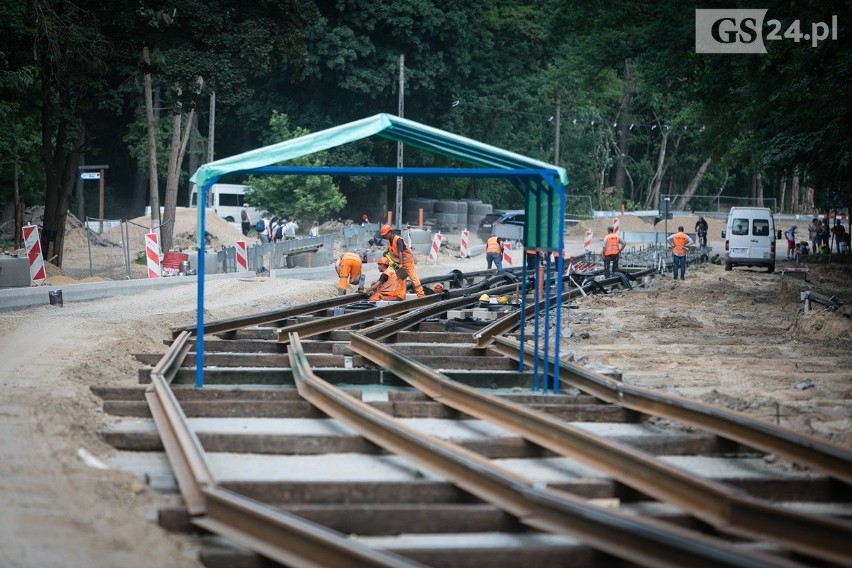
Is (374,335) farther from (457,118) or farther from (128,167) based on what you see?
(128,167)

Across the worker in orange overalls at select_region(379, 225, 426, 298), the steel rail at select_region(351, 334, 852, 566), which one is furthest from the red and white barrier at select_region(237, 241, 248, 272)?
the steel rail at select_region(351, 334, 852, 566)

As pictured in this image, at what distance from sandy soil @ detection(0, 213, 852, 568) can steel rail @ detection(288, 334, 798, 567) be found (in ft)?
6.01

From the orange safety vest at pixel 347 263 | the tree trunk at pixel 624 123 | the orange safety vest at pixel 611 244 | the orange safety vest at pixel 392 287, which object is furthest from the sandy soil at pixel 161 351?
the tree trunk at pixel 624 123

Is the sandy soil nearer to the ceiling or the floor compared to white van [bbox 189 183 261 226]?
nearer to the floor

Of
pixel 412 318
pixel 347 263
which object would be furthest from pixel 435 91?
pixel 412 318

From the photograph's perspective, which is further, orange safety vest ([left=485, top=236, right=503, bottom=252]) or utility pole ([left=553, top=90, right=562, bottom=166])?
utility pole ([left=553, top=90, right=562, bottom=166])

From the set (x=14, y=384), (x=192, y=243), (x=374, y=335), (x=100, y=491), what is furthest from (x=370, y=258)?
(x=100, y=491)

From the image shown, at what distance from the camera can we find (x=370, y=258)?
4331cm

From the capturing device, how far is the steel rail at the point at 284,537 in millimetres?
5832

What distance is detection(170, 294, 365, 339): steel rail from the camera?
1670cm

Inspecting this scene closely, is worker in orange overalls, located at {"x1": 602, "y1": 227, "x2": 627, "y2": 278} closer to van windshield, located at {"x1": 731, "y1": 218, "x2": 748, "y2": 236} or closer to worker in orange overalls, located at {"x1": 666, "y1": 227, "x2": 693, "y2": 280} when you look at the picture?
worker in orange overalls, located at {"x1": 666, "y1": 227, "x2": 693, "y2": 280}

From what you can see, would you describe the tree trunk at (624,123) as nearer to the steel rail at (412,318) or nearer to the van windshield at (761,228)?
the van windshield at (761,228)

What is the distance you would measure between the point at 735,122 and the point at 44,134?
2228 cm

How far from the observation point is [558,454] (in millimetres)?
Answer: 9016
